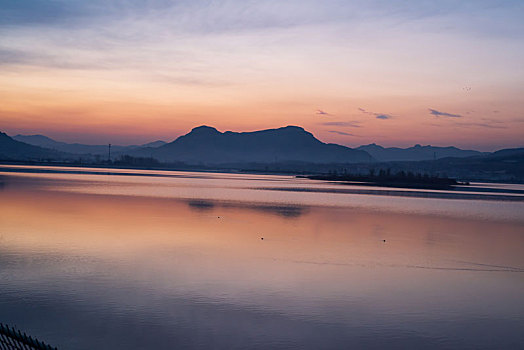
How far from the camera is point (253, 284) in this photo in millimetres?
15141

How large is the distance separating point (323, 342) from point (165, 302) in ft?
13.6

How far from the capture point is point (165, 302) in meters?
12.8

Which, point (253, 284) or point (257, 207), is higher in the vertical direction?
point (257, 207)

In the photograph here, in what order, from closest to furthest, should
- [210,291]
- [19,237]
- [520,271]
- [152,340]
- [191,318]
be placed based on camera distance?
[152,340], [191,318], [210,291], [520,271], [19,237]

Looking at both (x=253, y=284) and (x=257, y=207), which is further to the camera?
(x=257, y=207)

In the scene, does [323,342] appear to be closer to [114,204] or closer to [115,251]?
[115,251]

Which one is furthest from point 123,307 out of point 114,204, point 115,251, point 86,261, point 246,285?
point 114,204

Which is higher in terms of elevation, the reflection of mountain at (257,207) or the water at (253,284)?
the reflection of mountain at (257,207)

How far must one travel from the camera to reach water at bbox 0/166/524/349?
1097cm

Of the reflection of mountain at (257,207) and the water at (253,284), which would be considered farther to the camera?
the reflection of mountain at (257,207)

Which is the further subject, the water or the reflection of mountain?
the reflection of mountain

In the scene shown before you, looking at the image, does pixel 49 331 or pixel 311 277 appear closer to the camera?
pixel 49 331

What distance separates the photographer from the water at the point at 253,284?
432 inches

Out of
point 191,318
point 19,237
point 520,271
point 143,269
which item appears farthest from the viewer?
point 19,237
